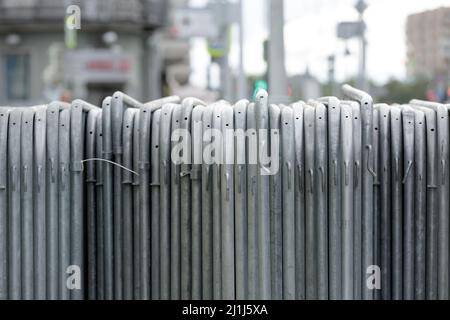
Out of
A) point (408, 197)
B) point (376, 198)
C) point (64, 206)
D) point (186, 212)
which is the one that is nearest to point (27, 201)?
point (64, 206)

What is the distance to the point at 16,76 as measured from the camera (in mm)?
48156

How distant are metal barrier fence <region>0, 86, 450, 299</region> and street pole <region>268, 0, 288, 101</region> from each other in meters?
6.13

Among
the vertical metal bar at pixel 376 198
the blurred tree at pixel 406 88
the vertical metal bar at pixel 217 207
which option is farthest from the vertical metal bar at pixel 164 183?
the blurred tree at pixel 406 88

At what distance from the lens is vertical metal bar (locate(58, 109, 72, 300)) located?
5082 mm

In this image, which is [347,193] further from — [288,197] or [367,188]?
[288,197]

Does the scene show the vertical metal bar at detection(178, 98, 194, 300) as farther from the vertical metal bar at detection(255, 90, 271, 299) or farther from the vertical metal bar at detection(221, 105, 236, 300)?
the vertical metal bar at detection(255, 90, 271, 299)

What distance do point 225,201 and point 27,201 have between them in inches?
39.0

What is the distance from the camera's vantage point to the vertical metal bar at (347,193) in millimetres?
4895

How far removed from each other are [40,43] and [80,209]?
43025mm

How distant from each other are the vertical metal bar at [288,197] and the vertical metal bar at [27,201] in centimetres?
124

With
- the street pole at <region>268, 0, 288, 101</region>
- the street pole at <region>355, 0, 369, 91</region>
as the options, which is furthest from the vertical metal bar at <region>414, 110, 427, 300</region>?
the street pole at <region>355, 0, 369, 91</region>

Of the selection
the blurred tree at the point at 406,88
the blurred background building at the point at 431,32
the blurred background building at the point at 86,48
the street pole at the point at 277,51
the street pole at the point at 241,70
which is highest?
the blurred tree at the point at 406,88

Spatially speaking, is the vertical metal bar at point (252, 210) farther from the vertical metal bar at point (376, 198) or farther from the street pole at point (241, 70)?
the street pole at point (241, 70)

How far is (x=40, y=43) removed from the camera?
1853 inches
